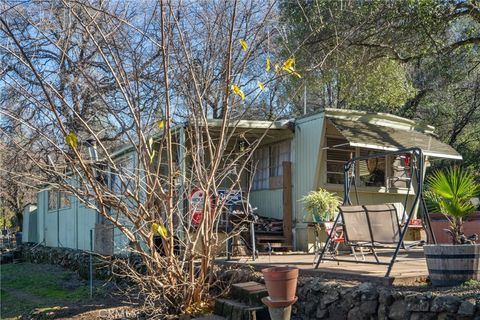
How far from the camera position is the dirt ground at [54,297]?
341 inches

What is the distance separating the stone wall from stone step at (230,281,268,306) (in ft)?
1.47

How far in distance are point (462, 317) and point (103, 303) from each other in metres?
6.65

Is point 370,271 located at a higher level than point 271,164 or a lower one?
lower

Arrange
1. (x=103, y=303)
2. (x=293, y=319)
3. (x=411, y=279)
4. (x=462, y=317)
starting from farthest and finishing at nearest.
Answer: (x=103, y=303) < (x=293, y=319) < (x=411, y=279) < (x=462, y=317)

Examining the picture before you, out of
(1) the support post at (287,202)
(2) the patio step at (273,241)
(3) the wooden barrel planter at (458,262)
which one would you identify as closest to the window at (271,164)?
(1) the support post at (287,202)

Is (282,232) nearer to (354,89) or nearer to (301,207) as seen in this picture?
(301,207)

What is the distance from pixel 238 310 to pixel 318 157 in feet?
16.3

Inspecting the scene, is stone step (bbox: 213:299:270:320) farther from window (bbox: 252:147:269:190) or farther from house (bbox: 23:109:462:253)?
window (bbox: 252:147:269:190)

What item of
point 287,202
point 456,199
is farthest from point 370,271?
point 287,202

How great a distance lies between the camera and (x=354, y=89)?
15297mm

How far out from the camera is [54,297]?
38.0ft

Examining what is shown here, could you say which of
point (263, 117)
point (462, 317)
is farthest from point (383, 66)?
point (462, 317)

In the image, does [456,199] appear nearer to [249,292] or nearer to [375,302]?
[375,302]

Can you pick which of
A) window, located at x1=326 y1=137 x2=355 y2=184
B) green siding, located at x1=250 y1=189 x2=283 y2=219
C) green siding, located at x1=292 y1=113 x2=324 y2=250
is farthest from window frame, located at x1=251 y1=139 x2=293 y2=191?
window, located at x1=326 y1=137 x2=355 y2=184
